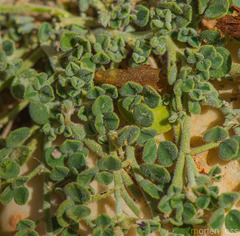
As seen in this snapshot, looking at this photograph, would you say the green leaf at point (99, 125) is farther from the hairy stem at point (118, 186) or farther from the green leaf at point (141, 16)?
the green leaf at point (141, 16)

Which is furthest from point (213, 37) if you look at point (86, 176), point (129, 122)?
point (86, 176)

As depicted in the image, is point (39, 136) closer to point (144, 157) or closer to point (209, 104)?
point (144, 157)

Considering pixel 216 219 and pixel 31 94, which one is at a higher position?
pixel 31 94

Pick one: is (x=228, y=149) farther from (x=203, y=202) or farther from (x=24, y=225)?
(x=24, y=225)

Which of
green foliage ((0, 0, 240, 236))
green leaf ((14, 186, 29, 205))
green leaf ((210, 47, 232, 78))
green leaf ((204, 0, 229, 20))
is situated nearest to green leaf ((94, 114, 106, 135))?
green foliage ((0, 0, 240, 236))

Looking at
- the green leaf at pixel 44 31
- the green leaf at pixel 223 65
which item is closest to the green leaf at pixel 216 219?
the green leaf at pixel 223 65

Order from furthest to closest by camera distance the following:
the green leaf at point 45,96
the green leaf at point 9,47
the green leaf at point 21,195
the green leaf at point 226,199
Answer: the green leaf at point 9,47, the green leaf at point 45,96, the green leaf at point 21,195, the green leaf at point 226,199

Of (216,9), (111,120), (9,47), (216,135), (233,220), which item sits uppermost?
(216,9)

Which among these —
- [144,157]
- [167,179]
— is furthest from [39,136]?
[167,179]
